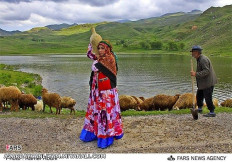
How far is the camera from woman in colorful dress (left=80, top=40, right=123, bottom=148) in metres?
8.20

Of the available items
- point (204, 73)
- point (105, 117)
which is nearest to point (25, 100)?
point (105, 117)

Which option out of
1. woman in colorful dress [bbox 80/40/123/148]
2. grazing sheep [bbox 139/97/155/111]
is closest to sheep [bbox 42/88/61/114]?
grazing sheep [bbox 139/97/155/111]

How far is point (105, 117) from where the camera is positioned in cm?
825

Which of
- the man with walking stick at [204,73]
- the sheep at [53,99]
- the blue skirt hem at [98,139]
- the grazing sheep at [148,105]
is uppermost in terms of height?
the man with walking stick at [204,73]

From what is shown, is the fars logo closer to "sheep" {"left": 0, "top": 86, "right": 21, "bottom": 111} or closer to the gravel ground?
the gravel ground

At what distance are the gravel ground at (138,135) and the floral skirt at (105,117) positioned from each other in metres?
0.33

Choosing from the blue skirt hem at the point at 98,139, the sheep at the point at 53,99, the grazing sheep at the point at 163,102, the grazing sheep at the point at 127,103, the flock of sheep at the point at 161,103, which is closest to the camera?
the blue skirt hem at the point at 98,139

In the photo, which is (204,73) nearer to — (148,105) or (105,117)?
(105,117)

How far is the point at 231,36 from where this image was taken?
13125 centimetres

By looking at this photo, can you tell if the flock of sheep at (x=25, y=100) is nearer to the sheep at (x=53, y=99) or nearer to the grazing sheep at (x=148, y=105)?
the sheep at (x=53, y=99)

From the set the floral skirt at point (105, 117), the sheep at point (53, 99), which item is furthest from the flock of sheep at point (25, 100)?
the floral skirt at point (105, 117)

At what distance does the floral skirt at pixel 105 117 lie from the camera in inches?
323

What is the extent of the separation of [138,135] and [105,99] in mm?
2073

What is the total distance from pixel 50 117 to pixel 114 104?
A: 4.57 metres
